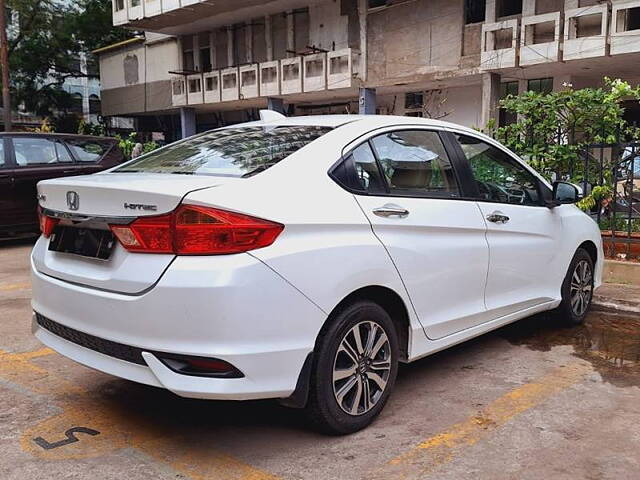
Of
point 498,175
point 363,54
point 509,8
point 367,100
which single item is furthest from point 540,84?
point 498,175

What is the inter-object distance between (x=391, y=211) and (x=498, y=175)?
4.55ft

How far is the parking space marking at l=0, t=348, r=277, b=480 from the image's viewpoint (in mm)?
2732

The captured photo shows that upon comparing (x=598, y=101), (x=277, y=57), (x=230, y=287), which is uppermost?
(x=277, y=57)

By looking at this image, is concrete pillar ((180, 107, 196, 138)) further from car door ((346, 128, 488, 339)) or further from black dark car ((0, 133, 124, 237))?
car door ((346, 128, 488, 339))

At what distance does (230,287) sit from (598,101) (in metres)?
6.06

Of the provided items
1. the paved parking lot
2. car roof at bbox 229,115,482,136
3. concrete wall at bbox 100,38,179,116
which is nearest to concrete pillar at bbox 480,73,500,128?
the paved parking lot

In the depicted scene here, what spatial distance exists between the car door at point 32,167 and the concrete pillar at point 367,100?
1193 cm

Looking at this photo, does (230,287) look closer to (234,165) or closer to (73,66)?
(234,165)

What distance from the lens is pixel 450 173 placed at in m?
3.73

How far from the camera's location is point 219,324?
2.47 metres

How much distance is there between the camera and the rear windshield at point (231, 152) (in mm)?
3014

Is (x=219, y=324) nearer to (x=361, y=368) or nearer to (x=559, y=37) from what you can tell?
(x=361, y=368)

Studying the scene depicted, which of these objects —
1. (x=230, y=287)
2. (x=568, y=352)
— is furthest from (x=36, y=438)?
(x=568, y=352)

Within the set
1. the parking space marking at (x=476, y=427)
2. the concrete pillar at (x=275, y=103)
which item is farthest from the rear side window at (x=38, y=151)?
the concrete pillar at (x=275, y=103)
